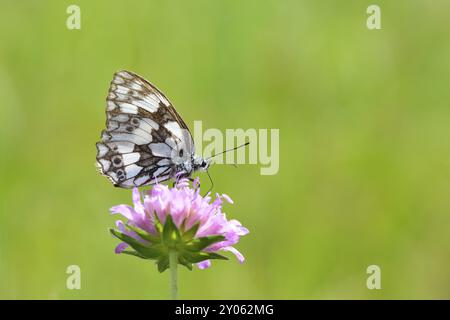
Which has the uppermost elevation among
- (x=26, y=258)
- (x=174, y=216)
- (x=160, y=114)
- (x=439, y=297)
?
(x=160, y=114)

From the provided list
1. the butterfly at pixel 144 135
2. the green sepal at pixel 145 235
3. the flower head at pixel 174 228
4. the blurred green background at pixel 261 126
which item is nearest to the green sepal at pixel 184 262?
the flower head at pixel 174 228

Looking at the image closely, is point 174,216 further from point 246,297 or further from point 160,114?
point 246,297

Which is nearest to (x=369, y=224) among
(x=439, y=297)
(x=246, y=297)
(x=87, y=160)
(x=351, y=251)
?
(x=351, y=251)

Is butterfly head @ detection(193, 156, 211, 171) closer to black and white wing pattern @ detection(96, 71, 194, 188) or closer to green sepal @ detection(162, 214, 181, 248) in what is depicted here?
black and white wing pattern @ detection(96, 71, 194, 188)

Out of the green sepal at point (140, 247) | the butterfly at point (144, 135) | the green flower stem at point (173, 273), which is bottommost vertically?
the green flower stem at point (173, 273)

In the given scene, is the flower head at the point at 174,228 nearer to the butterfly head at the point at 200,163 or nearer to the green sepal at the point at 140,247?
the green sepal at the point at 140,247
